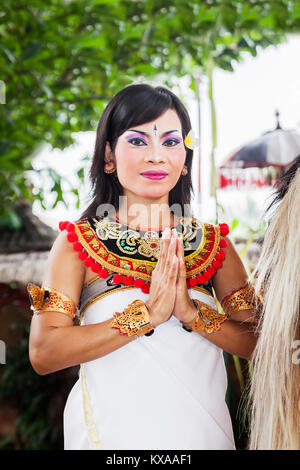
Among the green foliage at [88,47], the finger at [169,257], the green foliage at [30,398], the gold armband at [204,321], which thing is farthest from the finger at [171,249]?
the green foliage at [30,398]

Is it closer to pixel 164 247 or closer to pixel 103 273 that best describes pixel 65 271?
pixel 103 273

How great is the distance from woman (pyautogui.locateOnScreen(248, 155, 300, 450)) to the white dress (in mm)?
89

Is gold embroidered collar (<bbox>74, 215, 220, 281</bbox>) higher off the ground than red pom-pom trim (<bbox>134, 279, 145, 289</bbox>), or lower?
higher

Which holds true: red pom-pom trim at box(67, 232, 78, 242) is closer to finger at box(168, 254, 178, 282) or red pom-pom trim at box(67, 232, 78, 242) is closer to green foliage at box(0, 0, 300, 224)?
finger at box(168, 254, 178, 282)

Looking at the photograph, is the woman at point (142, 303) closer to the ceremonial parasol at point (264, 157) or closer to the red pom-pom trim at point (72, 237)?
the red pom-pom trim at point (72, 237)

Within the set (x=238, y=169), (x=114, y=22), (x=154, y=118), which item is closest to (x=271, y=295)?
(x=154, y=118)

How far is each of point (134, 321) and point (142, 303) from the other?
0.04 metres

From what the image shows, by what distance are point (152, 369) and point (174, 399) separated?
0.07 m

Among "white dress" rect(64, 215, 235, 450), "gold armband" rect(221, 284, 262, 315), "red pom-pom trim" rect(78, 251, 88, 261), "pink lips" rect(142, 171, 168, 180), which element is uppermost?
"pink lips" rect(142, 171, 168, 180)

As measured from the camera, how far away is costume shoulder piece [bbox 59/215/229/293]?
1.04 m

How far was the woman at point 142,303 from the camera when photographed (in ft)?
3.18

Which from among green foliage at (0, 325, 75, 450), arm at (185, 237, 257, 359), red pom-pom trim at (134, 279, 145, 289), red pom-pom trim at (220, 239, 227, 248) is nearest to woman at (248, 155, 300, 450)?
arm at (185, 237, 257, 359)

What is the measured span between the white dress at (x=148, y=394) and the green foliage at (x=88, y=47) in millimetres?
→ 903
